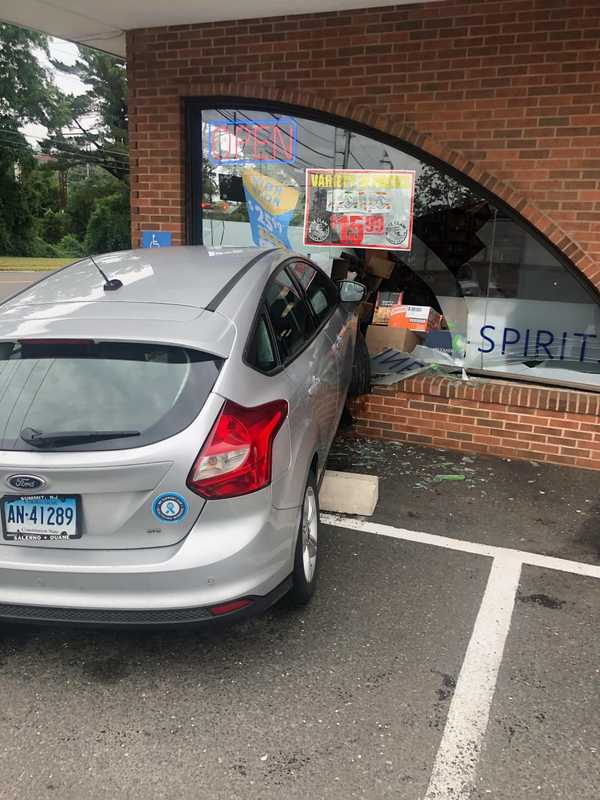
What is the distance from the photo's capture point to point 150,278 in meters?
3.49

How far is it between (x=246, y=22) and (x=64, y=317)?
4.58 m

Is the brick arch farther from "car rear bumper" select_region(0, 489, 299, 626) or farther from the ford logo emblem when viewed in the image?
the ford logo emblem

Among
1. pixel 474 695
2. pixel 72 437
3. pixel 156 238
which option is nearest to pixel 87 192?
pixel 156 238

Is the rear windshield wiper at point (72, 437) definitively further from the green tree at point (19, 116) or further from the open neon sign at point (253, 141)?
the green tree at point (19, 116)

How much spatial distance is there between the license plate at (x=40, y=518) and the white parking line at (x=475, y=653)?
1.59 meters

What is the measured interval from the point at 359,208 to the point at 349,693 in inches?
188

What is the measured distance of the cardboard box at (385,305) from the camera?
6586 mm

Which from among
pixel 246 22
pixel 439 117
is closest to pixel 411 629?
pixel 439 117

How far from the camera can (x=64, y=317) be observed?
2936 mm

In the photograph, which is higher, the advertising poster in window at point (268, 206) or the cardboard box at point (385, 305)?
the advertising poster in window at point (268, 206)

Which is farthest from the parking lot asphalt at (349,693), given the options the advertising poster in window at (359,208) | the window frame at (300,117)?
the advertising poster in window at (359,208)

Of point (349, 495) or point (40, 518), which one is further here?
point (349, 495)

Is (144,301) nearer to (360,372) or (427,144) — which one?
(360,372)

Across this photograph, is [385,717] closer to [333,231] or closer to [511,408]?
[511,408]
